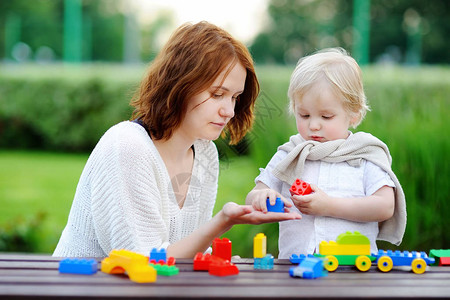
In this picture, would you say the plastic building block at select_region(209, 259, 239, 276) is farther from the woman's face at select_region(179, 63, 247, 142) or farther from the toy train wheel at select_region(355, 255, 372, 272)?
the woman's face at select_region(179, 63, 247, 142)

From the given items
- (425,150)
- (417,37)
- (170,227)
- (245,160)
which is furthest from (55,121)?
(417,37)

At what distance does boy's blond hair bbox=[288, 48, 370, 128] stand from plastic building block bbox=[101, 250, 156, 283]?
1.09m

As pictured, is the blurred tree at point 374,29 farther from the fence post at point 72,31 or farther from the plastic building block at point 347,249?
the plastic building block at point 347,249

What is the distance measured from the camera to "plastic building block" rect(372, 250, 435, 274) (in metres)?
2.07

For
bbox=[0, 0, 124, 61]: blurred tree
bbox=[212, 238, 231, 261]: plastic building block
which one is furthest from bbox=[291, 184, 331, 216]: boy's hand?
bbox=[0, 0, 124, 61]: blurred tree

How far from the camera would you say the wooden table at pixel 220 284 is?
5.35 ft

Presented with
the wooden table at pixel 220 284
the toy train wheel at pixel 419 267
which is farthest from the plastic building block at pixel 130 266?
the toy train wheel at pixel 419 267

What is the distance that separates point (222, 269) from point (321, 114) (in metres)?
0.95

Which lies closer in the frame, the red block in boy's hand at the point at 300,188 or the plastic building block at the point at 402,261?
the plastic building block at the point at 402,261

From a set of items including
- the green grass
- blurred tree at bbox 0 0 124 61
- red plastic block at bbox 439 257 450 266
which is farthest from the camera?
blurred tree at bbox 0 0 124 61

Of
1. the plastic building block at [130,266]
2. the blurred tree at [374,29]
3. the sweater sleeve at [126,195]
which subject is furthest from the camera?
the blurred tree at [374,29]

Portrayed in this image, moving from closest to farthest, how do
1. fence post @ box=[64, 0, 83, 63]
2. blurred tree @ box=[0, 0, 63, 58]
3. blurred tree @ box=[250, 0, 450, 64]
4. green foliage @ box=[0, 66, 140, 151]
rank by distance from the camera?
green foliage @ box=[0, 66, 140, 151] → fence post @ box=[64, 0, 83, 63] → blurred tree @ box=[0, 0, 63, 58] → blurred tree @ box=[250, 0, 450, 64]

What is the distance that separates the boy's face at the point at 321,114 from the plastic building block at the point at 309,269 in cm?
74

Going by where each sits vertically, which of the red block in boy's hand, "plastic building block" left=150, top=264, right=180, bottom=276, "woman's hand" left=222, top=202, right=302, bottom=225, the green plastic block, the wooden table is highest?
the red block in boy's hand
